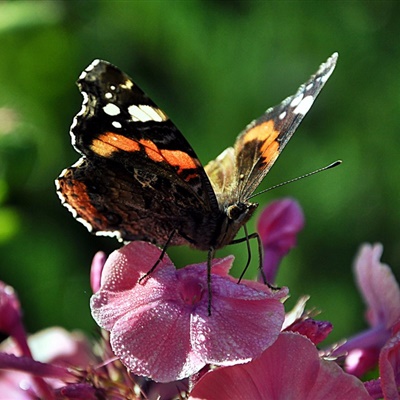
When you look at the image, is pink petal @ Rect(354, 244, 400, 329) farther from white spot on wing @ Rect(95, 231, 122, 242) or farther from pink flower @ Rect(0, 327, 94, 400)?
pink flower @ Rect(0, 327, 94, 400)

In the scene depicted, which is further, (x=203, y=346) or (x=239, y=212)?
(x=239, y=212)

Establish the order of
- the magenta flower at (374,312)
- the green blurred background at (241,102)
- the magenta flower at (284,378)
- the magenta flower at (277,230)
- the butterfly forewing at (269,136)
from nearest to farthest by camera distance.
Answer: the magenta flower at (284,378) → the butterfly forewing at (269,136) → the magenta flower at (374,312) → the magenta flower at (277,230) → the green blurred background at (241,102)

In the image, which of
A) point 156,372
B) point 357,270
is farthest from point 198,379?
point 357,270

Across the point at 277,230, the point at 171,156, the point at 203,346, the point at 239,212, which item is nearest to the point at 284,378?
the point at 203,346

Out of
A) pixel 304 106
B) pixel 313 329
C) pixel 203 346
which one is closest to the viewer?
pixel 203 346

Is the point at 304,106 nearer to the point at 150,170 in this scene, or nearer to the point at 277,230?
the point at 150,170

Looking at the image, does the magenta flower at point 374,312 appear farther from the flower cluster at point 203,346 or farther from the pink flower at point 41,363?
the pink flower at point 41,363

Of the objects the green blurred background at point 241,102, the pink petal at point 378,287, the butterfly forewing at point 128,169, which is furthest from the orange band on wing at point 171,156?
the green blurred background at point 241,102

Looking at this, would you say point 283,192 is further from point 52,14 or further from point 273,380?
point 273,380
